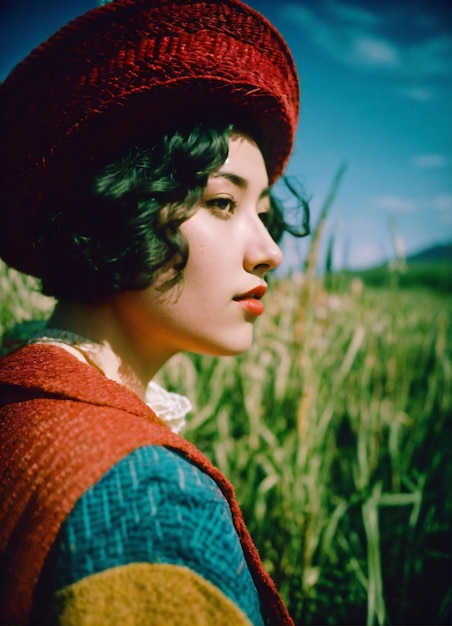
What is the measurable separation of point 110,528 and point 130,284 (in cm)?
38

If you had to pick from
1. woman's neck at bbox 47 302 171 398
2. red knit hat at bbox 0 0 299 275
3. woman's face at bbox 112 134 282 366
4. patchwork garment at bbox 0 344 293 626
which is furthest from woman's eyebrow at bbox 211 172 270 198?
patchwork garment at bbox 0 344 293 626

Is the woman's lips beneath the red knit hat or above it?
beneath

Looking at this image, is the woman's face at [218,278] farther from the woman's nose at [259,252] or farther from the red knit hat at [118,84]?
the red knit hat at [118,84]

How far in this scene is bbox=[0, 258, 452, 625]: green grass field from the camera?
3.40 feet

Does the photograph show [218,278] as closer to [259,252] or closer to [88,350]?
[259,252]

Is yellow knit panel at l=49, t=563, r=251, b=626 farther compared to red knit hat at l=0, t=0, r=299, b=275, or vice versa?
red knit hat at l=0, t=0, r=299, b=275

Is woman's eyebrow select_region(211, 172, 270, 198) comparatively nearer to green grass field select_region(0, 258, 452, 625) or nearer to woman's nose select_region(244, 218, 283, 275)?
woman's nose select_region(244, 218, 283, 275)

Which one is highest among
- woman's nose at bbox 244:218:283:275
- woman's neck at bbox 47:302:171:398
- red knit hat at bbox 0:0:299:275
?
red knit hat at bbox 0:0:299:275

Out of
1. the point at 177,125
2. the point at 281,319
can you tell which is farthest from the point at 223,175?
the point at 281,319

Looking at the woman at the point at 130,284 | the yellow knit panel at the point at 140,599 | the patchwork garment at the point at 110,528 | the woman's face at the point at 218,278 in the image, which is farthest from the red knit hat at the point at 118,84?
the yellow knit panel at the point at 140,599

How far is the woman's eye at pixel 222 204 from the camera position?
67 centimetres

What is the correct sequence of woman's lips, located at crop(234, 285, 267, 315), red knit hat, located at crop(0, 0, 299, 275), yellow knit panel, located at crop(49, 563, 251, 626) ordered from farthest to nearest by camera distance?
woman's lips, located at crop(234, 285, 267, 315), red knit hat, located at crop(0, 0, 299, 275), yellow knit panel, located at crop(49, 563, 251, 626)

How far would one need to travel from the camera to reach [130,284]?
0.66m

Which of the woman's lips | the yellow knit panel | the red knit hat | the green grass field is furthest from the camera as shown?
the green grass field
